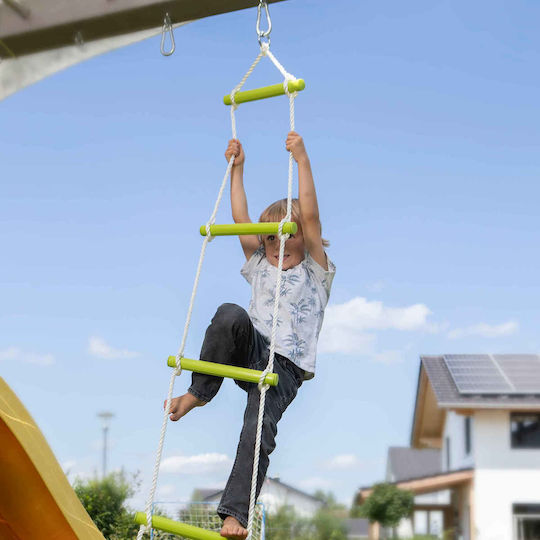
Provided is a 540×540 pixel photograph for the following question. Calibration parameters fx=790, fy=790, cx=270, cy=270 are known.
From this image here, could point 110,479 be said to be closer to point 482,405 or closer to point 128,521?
point 128,521

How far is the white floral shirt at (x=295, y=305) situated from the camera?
8.52 feet

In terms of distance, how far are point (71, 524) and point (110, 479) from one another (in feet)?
15.9

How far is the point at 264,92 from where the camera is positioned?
8.96 ft

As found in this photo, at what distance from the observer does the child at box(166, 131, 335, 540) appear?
2.30 meters

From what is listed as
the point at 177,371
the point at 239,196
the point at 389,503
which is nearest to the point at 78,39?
the point at 239,196

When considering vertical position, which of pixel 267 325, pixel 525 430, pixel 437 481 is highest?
pixel 525 430

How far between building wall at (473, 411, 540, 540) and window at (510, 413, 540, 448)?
0.09 m

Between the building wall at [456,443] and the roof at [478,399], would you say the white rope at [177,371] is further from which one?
the building wall at [456,443]

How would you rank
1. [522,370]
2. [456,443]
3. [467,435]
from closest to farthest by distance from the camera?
[522,370]
[467,435]
[456,443]

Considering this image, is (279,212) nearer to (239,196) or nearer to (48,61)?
(239,196)

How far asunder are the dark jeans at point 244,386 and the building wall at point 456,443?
8.87 meters

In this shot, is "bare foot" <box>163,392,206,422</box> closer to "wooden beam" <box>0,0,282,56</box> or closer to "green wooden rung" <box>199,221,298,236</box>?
"green wooden rung" <box>199,221,298,236</box>

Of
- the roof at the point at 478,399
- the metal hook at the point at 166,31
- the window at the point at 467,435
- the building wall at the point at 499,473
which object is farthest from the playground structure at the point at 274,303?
the window at the point at 467,435

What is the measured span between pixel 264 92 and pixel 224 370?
1.00 metres
